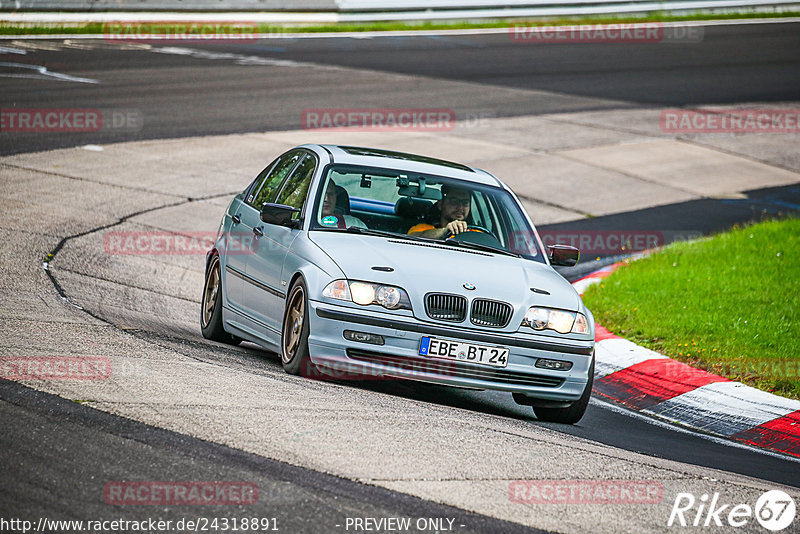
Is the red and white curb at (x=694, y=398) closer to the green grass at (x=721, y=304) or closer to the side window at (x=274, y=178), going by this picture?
the green grass at (x=721, y=304)

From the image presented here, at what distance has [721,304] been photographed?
36.1 feet

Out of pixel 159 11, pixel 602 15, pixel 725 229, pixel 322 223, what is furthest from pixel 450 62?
pixel 322 223

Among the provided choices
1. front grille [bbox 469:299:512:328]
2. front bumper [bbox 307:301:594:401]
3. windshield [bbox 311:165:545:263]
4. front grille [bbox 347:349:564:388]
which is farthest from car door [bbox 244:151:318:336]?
front grille [bbox 469:299:512:328]

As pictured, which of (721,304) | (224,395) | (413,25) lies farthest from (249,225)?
(413,25)

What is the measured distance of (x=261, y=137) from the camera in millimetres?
18469

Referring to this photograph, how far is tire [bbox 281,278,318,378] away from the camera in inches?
290

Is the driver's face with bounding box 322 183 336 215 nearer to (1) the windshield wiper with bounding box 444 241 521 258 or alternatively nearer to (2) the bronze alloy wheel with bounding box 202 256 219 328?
(1) the windshield wiper with bounding box 444 241 521 258

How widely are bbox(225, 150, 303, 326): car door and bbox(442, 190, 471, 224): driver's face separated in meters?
1.29

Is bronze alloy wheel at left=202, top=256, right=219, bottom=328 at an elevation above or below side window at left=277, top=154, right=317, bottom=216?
below

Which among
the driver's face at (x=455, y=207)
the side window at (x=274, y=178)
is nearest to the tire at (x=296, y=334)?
the driver's face at (x=455, y=207)

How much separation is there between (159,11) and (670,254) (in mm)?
19739

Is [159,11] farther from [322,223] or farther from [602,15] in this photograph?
[322,223]

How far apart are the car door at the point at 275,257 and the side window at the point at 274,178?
151mm

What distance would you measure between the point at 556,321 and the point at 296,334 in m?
1.70
